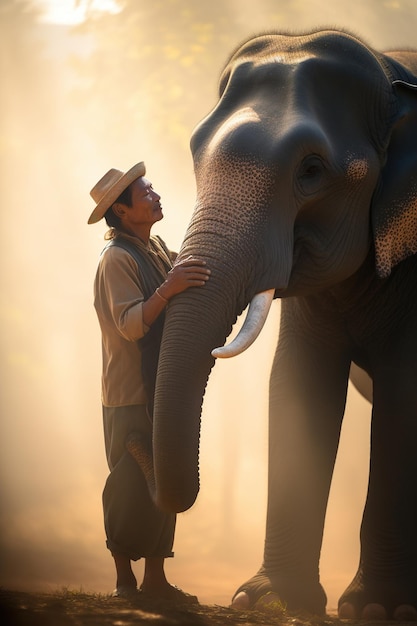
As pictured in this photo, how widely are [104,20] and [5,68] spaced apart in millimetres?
1356

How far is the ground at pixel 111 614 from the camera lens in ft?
14.0

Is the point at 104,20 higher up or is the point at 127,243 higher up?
the point at 104,20

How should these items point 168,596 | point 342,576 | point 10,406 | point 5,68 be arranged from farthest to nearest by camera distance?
point 5,68
point 10,406
point 342,576
point 168,596

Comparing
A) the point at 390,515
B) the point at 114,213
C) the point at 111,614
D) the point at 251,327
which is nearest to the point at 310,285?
the point at 251,327

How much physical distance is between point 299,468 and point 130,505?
873mm

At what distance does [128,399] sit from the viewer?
5113 millimetres

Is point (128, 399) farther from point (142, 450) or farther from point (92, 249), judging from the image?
point (92, 249)

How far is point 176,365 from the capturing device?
4383 millimetres

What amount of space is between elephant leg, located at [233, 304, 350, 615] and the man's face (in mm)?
947

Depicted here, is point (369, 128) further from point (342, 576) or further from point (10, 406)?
point (10, 406)

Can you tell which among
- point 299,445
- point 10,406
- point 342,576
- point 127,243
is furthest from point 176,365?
point 10,406

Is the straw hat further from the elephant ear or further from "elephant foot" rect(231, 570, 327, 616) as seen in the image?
"elephant foot" rect(231, 570, 327, 616)

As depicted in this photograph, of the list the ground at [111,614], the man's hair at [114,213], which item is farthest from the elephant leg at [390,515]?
the man's hair at [114,213]

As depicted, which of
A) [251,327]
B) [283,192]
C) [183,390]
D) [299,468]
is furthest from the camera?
[299,468]
